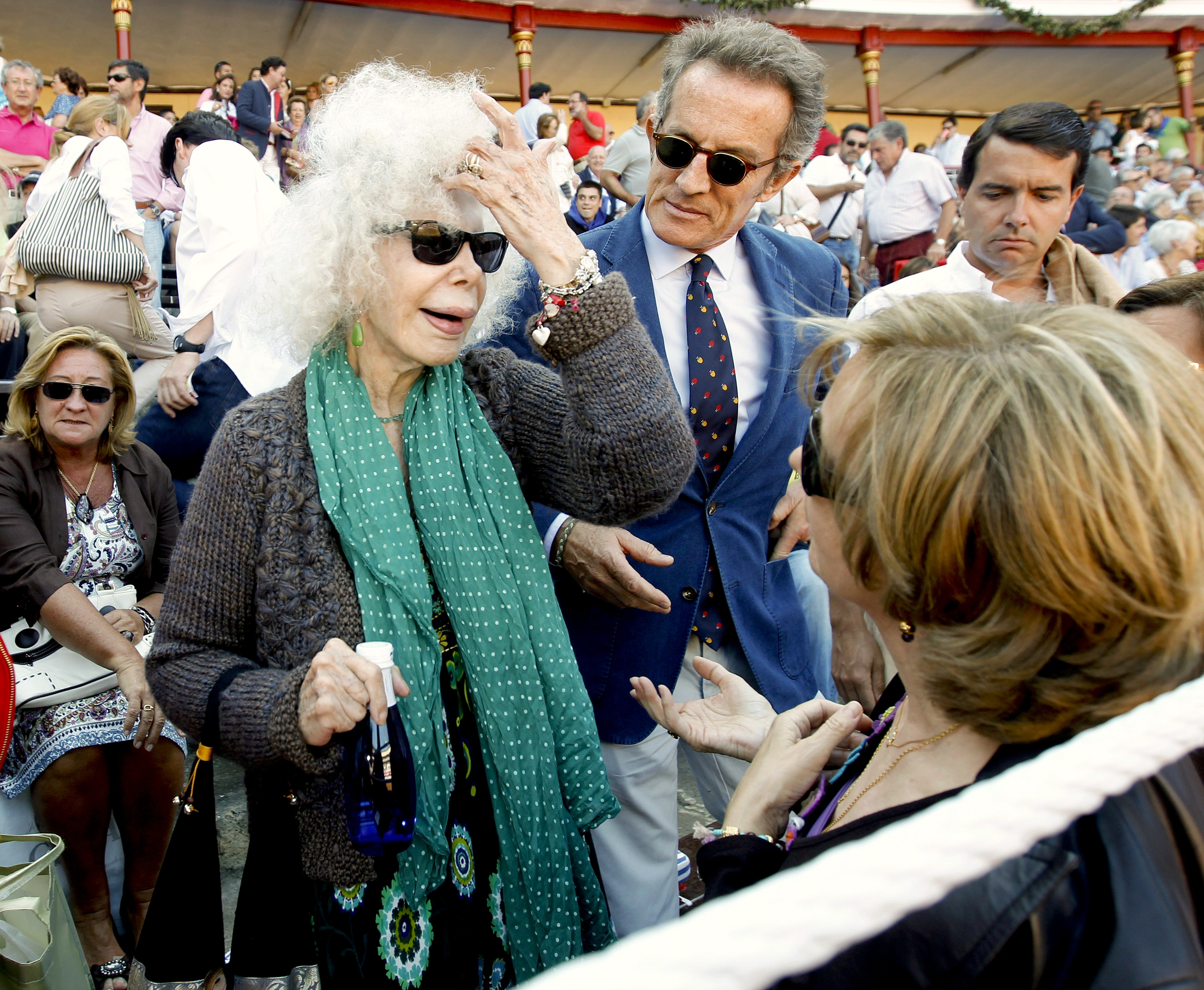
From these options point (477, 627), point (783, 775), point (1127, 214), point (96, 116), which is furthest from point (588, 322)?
point (1127, 214)

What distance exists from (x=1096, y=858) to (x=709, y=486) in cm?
140

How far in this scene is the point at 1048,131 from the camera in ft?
9.12

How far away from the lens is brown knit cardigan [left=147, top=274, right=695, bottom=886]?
161 cm

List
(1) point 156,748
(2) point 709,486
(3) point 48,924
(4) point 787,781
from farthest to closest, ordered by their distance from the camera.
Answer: (1) point 156,748
(2) point 709,486
(3) point 48,924
(4) point 787,781

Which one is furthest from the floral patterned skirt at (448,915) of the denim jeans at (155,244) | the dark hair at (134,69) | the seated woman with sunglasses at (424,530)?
the dark hair at (134,69)

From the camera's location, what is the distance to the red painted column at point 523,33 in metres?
15.3

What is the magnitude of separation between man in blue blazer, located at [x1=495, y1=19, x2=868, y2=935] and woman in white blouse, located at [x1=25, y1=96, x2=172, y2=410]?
2989 mm

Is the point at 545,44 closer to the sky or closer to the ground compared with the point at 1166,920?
closer to the sky

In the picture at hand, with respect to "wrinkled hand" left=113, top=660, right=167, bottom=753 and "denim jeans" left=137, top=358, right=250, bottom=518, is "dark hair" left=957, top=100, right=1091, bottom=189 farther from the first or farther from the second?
"wrinkled hand" left=113, top=660, right=167, bottom=753

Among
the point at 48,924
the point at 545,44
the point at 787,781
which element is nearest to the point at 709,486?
the point at 787,781

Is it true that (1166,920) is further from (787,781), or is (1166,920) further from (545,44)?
(545,44)

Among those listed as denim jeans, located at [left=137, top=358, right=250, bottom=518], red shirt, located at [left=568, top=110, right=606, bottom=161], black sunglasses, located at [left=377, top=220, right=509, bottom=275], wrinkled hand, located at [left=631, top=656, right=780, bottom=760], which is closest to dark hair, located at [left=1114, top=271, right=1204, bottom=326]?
wrinkled hand, located at [left=631, top=656, right=780, bottom=760]

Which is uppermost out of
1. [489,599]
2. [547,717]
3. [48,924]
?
[489,599]

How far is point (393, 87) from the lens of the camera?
1.88 metres
